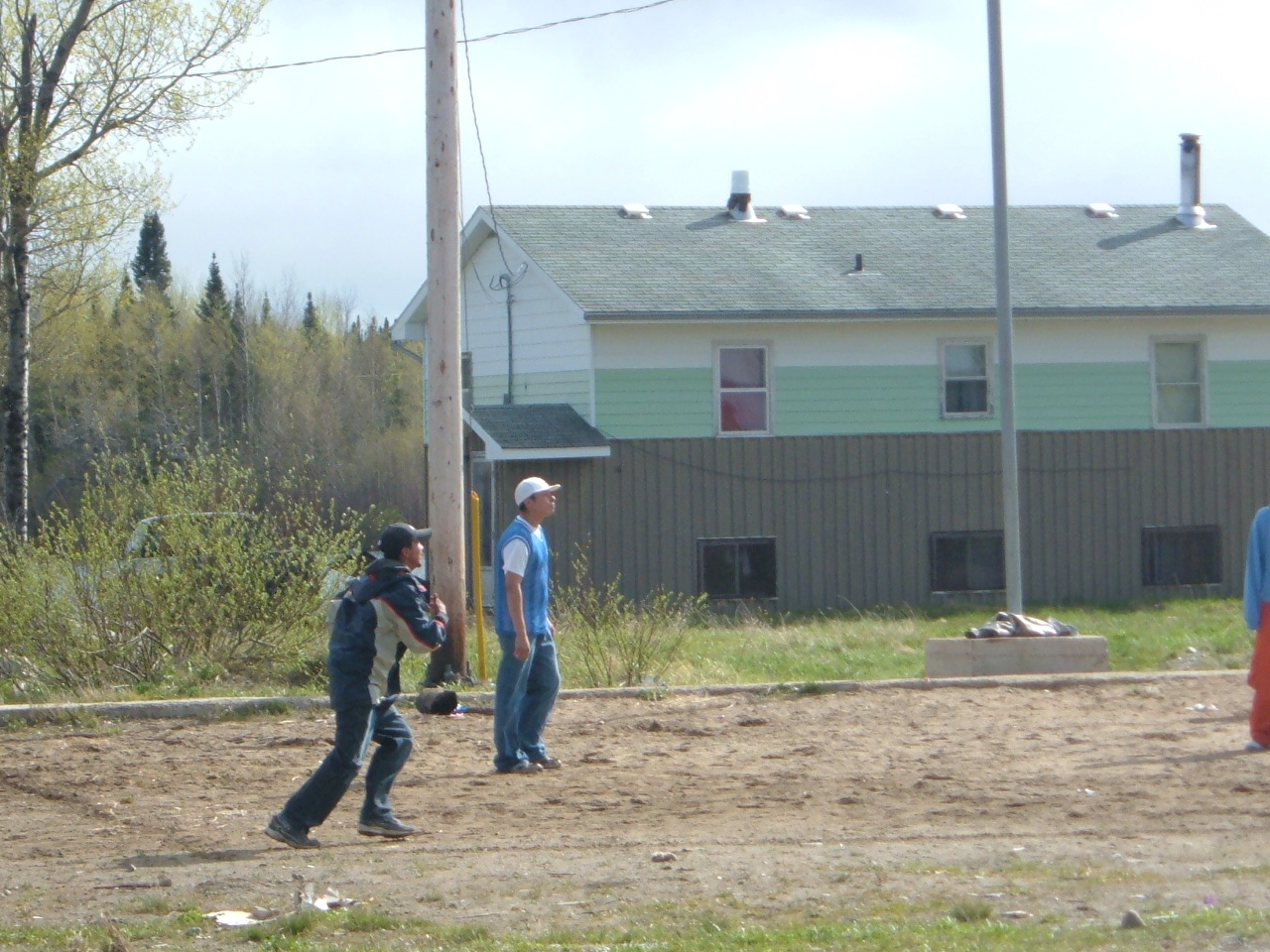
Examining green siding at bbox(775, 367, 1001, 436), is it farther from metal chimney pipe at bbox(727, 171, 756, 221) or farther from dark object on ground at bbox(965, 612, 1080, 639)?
dark object on ground at bbox(965, 612, 1080, 639)

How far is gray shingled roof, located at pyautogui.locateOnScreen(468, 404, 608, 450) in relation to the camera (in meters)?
21.8

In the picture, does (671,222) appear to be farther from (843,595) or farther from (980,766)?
(980,766)

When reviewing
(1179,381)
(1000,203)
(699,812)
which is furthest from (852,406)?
(699,812)

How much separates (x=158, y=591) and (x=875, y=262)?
1488 cm

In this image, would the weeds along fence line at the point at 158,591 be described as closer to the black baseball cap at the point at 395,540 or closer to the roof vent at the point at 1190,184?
the black baseball cap at the point at 395,540

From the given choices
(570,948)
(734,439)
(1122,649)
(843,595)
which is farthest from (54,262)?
(570,948)

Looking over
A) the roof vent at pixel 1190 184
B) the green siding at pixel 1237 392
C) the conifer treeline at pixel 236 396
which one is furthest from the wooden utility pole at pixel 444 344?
the conifer treeline at pixel 236 396

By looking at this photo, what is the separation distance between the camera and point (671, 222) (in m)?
26.6

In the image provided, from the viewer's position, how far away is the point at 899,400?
2427 centimetres

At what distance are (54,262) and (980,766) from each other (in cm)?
2008

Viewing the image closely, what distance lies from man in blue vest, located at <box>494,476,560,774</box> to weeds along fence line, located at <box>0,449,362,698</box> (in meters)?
4.58

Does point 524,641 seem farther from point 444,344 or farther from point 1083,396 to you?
point 1083,396

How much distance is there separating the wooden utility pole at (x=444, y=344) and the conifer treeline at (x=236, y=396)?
100 feet

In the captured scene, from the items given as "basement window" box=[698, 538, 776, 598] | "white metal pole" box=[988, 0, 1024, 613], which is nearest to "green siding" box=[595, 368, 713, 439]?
"basement window" box=[698, 538, 776, 598]
